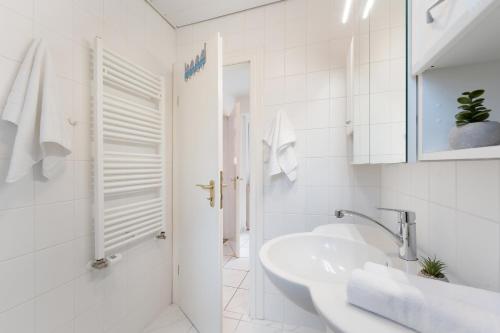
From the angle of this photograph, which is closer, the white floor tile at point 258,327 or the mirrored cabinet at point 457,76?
the mirrored cabinet at point 457,76

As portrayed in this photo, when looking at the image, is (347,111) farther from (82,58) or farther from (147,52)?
(82,58)

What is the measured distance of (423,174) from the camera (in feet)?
2.85

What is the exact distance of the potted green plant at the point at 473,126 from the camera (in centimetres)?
43

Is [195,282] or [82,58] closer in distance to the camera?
[82,58]

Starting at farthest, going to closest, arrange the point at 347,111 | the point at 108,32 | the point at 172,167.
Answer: the point at 172,167
the point at 347,111
the point at 108,32

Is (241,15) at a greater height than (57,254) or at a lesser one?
greater

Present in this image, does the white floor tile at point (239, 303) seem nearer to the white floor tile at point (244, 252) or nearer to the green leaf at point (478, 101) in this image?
the white floor tile at point (244, 252)

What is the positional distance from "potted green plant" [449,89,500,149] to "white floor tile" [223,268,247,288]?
7.11 ft

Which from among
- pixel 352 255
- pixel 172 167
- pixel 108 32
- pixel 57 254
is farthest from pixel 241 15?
pixel 57 254

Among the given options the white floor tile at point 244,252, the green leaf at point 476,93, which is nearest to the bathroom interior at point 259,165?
the green leaf at point 476,93

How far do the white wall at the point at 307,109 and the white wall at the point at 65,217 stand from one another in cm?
91

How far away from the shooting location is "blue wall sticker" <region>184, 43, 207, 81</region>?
1.48 m

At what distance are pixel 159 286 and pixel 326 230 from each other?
4.55 ft

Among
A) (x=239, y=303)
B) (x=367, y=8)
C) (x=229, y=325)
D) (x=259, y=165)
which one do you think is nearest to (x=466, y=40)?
(x=367, y=8)
